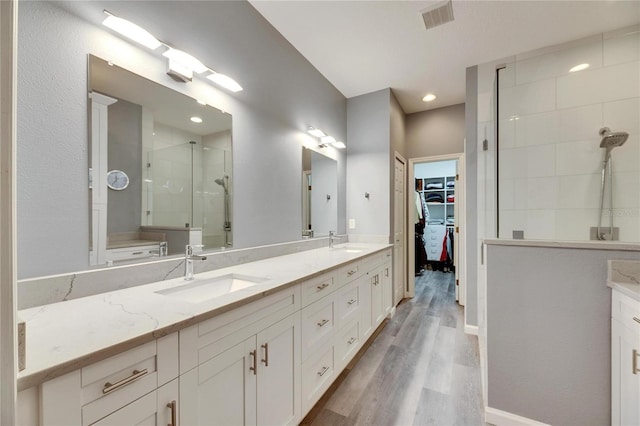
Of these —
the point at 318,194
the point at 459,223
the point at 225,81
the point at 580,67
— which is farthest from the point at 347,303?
the point at 580,67

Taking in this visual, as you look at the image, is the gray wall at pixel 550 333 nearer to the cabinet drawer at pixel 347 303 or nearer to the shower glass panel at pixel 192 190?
the cabinet drawer at pixel 347 303

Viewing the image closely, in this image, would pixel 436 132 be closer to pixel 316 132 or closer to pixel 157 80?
pixel 316 132

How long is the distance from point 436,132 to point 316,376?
359 centimetres

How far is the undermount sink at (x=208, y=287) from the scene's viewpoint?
4.12 feet

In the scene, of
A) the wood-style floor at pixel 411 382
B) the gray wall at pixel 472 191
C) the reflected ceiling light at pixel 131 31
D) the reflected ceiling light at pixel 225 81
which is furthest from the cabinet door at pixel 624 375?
the reflected ceiling light at pixel 131 31

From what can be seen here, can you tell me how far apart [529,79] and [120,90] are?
9.56 ft

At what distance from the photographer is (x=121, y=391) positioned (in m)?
0.71

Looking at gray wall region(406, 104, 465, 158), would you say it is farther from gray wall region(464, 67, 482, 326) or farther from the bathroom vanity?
the bathroom vanity

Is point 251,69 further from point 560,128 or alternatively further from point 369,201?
point 560,128

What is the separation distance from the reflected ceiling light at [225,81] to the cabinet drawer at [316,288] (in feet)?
4.56

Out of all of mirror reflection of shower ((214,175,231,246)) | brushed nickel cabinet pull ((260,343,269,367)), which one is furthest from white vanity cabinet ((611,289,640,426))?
mirror reflection of shower ((214,175,231,246))

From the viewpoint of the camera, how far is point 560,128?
214 cm

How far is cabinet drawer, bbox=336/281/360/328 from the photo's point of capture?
1.85m

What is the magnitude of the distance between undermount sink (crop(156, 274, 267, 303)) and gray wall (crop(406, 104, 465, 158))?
337 cm
